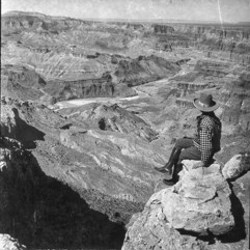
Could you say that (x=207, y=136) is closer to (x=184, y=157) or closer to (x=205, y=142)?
(x=205, y=142)

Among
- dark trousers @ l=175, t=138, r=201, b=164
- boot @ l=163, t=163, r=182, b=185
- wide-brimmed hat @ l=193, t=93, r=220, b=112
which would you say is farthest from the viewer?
boot @ l=163, t=163, r=182, b=185

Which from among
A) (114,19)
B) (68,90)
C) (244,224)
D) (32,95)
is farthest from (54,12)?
(32,95)

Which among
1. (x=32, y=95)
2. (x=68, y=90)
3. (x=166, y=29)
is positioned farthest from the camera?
(x=32, y=95)

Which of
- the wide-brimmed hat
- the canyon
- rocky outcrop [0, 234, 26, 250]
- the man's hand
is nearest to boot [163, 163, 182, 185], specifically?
the canyon

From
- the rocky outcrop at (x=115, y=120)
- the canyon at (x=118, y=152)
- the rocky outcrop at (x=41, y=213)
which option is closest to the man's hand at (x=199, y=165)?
the canyon at (x=118, y=152)

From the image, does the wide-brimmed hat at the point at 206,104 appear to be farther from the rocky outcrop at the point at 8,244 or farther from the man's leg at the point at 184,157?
the rocky outcrop at the point at 8,244

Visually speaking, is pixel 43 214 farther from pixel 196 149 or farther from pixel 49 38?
pixel 49 38

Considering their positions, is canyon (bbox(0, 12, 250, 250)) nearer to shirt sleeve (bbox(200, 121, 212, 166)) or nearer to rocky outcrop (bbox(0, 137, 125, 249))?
rocky outcrop (bbox(0, 137, 125, 249))
